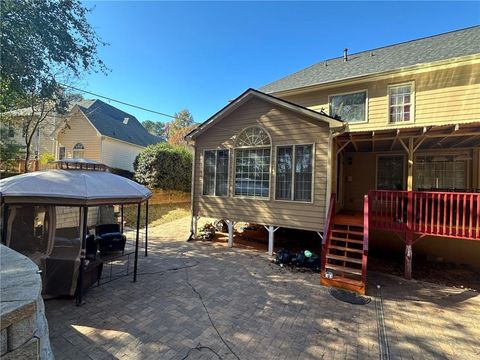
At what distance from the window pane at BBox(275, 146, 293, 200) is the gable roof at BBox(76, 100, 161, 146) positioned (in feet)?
53.1

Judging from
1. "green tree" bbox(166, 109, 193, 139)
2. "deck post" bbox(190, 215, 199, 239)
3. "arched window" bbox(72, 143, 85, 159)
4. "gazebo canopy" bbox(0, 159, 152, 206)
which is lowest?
"deck post" bbox(190, 215, 199, 239)

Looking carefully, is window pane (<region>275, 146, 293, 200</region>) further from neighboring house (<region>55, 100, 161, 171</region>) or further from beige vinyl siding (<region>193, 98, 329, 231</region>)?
neighboring house (<region>55, 100, 161, 171</region>)

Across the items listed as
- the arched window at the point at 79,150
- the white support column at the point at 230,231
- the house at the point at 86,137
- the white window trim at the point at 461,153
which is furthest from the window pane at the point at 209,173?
the arched window at the point at 79,150

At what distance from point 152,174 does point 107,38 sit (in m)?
7.96

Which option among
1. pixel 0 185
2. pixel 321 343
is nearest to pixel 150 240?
pixel 0 185

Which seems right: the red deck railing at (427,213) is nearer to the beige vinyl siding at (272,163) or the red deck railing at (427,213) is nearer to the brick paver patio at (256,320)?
the brick paver patio at (256,320)

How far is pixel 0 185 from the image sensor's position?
14.9ft

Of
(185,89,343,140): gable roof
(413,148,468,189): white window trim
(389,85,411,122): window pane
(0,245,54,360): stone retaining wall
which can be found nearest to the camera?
(0,245,54,360): stone retaining wall

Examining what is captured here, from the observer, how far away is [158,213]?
14.0 meters

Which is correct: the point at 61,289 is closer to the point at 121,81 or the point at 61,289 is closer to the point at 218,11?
the point at 121,81

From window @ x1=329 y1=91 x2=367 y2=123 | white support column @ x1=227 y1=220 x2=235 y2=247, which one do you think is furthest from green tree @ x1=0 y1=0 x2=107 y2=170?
window @ x1=329 y1=91 x2=367 y2=123

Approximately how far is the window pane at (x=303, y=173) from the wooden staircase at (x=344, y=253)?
0.95m

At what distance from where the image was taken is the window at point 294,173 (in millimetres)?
7902

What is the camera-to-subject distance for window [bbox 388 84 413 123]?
917cm
